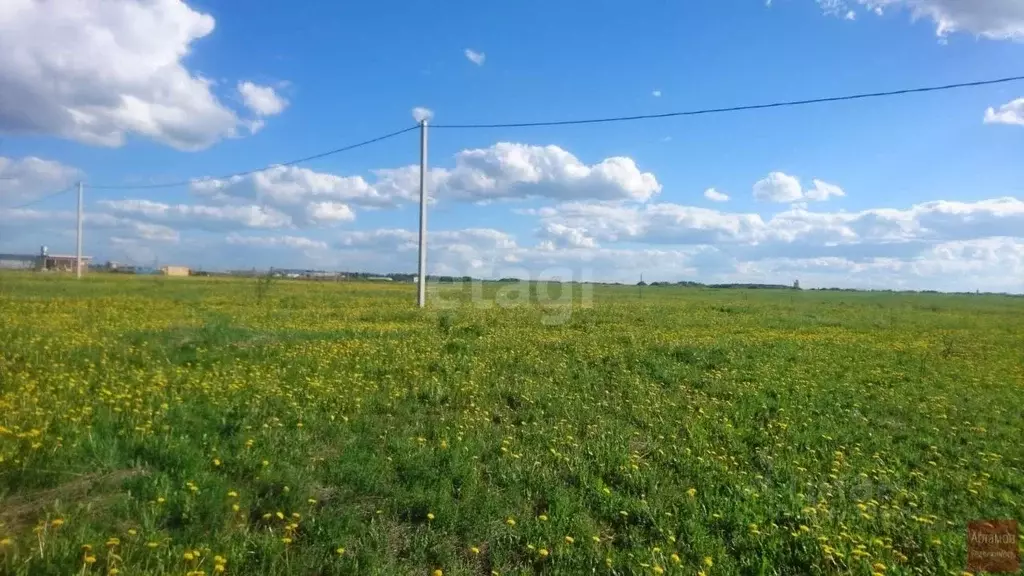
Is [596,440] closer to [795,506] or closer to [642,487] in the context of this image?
[642,487]

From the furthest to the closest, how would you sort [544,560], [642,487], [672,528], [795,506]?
[642,487], [795,506], [672,528], [544,560]

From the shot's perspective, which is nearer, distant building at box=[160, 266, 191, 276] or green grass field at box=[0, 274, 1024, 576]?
green grass field at box=[0, 274, 1024, 576]

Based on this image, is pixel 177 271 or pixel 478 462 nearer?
pixel 478 462

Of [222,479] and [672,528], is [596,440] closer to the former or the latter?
[672,528]

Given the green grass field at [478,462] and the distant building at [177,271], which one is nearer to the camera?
the green grass field at [478,462]

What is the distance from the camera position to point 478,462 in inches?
247

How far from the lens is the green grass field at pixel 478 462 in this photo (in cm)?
444

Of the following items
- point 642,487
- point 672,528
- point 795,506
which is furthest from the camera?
point 642,487

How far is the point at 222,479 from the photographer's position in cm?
523

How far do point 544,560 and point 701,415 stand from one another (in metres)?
4.65

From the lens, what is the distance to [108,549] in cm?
403

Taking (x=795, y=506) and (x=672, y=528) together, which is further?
(x=795, y=506)

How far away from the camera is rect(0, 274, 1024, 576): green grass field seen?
4.44 metres

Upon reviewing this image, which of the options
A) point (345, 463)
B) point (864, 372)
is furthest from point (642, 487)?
point (864, 372)
